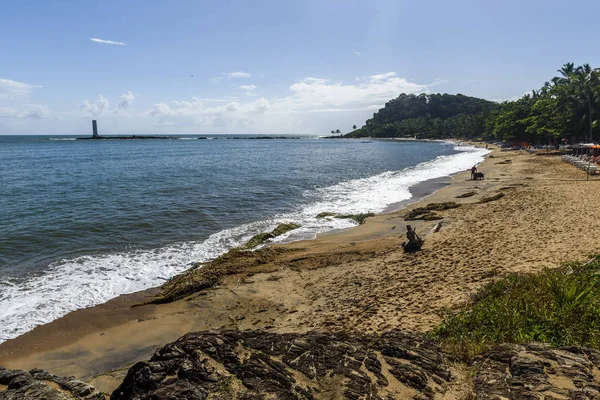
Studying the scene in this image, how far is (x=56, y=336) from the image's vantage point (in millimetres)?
10047

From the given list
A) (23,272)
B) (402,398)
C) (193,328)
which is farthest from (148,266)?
Result: (402,398)

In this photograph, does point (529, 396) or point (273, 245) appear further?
point (273, 245)

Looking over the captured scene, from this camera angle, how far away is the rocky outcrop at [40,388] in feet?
15.4

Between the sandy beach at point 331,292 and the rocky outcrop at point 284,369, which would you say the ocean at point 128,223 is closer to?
the sandy beach at point 331,292

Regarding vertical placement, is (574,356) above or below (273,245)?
above

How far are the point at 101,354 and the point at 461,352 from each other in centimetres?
866

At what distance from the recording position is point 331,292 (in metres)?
11.4

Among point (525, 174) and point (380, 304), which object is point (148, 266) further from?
point (525, 174)

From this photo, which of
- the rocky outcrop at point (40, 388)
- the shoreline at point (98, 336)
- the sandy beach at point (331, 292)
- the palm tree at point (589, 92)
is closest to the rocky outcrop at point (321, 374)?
the rocky outcrop at point (40, 388)

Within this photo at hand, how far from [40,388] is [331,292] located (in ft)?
26.3

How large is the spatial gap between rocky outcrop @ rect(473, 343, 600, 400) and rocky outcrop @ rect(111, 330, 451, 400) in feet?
2.10

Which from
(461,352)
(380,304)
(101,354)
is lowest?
(101,354)

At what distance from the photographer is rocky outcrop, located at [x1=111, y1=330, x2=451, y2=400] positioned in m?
4.82

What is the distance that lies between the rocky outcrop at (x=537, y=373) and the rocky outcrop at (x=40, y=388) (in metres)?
5.54
